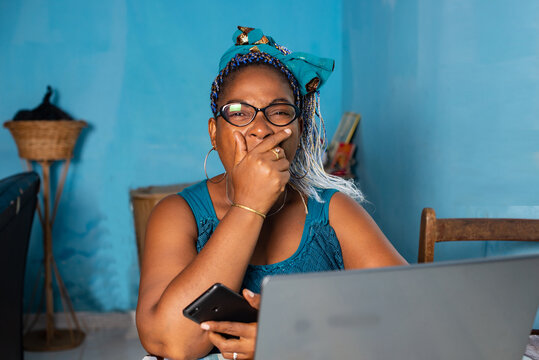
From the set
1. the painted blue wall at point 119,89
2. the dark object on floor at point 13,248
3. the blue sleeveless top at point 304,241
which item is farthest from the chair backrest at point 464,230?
the painted blue wall at point 119,89

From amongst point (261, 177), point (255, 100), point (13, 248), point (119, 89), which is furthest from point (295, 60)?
point (119, 89)

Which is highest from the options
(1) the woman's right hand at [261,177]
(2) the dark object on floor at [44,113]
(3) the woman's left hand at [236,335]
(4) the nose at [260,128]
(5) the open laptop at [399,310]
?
(2) the dark object on floor at [44,113]

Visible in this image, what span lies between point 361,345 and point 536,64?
44.4 inches

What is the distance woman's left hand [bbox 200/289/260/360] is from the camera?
2.66 feet

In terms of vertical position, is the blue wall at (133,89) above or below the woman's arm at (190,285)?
above

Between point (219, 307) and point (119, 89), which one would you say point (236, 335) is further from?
point (119, 89)

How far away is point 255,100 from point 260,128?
86 mm

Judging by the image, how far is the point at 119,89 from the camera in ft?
11.1

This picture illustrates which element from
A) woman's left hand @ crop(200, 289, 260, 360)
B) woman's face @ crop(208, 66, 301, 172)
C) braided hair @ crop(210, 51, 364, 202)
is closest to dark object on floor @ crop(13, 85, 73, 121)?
braided hair @ crop(210, 51, 364, 202)

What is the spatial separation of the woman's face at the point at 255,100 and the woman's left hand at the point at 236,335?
0.44 meters

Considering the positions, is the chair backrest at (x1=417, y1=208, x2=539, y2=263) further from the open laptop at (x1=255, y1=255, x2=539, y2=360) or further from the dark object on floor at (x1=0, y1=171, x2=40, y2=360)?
the dark object on floor at (x1=0, y1=171, x2=40, y2=360)

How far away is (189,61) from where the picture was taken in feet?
11.3

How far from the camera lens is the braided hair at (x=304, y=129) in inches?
50.0

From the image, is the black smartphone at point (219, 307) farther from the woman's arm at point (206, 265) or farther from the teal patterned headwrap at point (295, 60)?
the teal patterned headwrap at point (295, 60)
